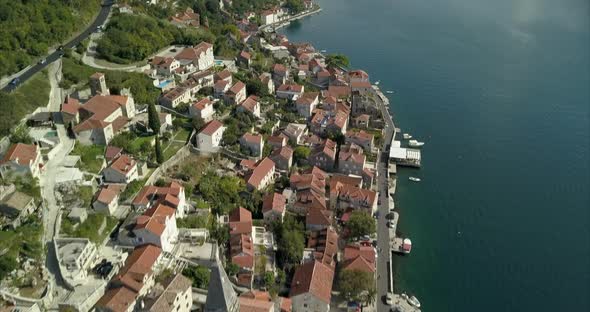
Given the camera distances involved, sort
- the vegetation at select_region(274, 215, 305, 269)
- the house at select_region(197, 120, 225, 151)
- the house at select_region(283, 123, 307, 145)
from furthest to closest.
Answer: the house at select_region(283, 123, 307, 145) → the house at select_region(197, 120, 225, 151) → the vegetation at select_region(274, 215, 305, 269)

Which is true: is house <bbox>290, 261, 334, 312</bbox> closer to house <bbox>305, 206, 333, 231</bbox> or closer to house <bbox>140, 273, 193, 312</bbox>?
house <bbox>305, 206, 333, 231</bbox>

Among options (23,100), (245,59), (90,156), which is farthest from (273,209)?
(245,59)

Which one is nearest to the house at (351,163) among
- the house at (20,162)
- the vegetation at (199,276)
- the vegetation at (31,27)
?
the vegetation at (199,276)

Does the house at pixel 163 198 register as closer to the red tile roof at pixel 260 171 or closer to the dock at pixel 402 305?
the red tile roof at pixel 260 171

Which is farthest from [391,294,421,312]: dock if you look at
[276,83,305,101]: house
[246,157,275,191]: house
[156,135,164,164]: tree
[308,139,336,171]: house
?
[276,83,305,101]: house

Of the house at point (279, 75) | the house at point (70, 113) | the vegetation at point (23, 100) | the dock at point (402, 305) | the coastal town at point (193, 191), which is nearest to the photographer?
the coastal town at point (193, 191)
